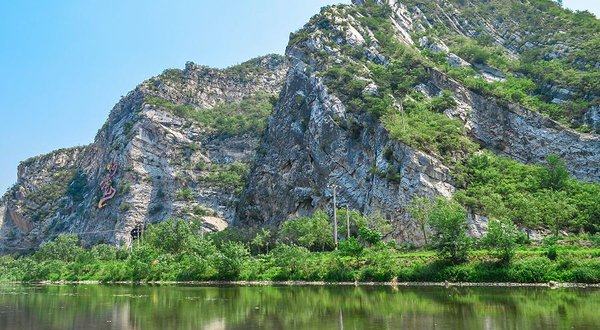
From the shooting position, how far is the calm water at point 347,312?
16.6 metres

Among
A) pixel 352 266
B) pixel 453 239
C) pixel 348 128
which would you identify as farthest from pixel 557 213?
pixel 348 128

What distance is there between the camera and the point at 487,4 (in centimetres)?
11831

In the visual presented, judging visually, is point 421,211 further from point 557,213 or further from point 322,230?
point 322,230

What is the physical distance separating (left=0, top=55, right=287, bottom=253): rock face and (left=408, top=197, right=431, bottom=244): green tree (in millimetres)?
61638

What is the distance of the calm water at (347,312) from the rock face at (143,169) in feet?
252

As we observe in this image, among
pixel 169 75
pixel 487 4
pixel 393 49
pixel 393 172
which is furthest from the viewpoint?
pixel 169 75

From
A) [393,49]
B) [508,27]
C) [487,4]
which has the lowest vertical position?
[393,49]

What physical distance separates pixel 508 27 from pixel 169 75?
99812 mm

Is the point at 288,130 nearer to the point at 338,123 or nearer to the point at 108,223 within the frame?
the point at 338,123

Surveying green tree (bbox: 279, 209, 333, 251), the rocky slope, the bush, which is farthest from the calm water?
green tree (bbox: 279, 209, 333, 251)

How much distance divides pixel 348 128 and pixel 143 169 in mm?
63545

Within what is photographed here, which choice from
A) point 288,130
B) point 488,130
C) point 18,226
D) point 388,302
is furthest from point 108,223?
point 388,302

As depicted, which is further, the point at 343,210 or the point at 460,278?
the point at 343,210

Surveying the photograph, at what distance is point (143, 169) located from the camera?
110 meters
